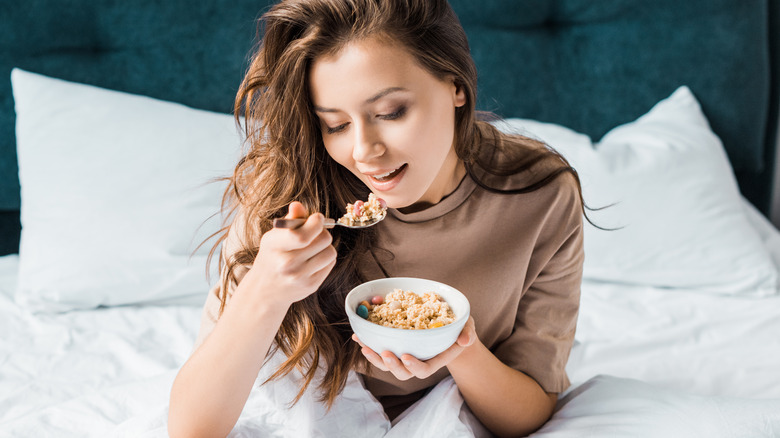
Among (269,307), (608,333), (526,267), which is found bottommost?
(608,333)

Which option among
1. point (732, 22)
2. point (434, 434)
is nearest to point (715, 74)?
point (732, 22)

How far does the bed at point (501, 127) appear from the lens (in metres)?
1.16

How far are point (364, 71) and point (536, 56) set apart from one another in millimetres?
1443

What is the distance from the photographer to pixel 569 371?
4.64ft

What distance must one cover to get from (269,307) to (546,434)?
22.3 inches

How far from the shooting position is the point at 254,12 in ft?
6.41

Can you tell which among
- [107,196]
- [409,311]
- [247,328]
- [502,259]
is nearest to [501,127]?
[502,259]

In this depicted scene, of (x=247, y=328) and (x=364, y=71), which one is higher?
(x=364, y=71)

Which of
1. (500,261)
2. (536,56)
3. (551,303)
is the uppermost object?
(536,56)

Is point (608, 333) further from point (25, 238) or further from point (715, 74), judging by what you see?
point (25, 238)

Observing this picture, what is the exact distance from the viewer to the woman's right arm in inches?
31.7

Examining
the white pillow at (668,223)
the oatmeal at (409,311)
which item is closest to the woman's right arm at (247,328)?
the oatmeal at (409,311)

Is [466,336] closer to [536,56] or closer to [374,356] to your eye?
[374,356]

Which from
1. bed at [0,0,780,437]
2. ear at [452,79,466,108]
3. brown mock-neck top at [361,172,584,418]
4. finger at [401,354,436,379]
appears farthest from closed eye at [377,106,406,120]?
bed at [0,0,780,437]
